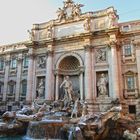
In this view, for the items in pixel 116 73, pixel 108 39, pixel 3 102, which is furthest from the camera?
pixel 3 102

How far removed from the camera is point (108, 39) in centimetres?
2206

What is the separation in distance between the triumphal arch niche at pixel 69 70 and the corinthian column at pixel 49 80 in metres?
0.59

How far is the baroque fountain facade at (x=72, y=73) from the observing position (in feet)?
61.2

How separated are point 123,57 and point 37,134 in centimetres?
1167

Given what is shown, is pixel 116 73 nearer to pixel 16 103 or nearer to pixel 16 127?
pixel 16 127

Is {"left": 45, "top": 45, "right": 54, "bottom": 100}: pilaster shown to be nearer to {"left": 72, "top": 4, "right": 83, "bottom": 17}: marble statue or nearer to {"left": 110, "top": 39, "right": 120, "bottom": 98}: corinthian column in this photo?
{"left": 72, "top": 4, "right": 83, "bottom": 17}: marble statue

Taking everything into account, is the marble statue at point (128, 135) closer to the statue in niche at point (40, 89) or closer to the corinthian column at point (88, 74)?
the corinthian column at point (88, 74)

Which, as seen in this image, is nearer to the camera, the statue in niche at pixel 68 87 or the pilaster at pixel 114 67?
the pilaster at pixel 114 67

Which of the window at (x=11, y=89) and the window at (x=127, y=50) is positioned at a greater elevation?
the window at (x=127, y=50)

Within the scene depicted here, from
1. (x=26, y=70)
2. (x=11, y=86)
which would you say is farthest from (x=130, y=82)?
(x=11, y=86)

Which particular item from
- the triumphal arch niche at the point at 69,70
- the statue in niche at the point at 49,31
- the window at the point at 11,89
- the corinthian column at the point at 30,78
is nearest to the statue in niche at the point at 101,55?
the triumphal arch niche at the point at 69,70

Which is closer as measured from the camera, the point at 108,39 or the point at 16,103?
the point at 108,39

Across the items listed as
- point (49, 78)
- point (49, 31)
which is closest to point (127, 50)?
point (49, 78)

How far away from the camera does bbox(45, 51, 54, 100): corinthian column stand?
23.3 metres
